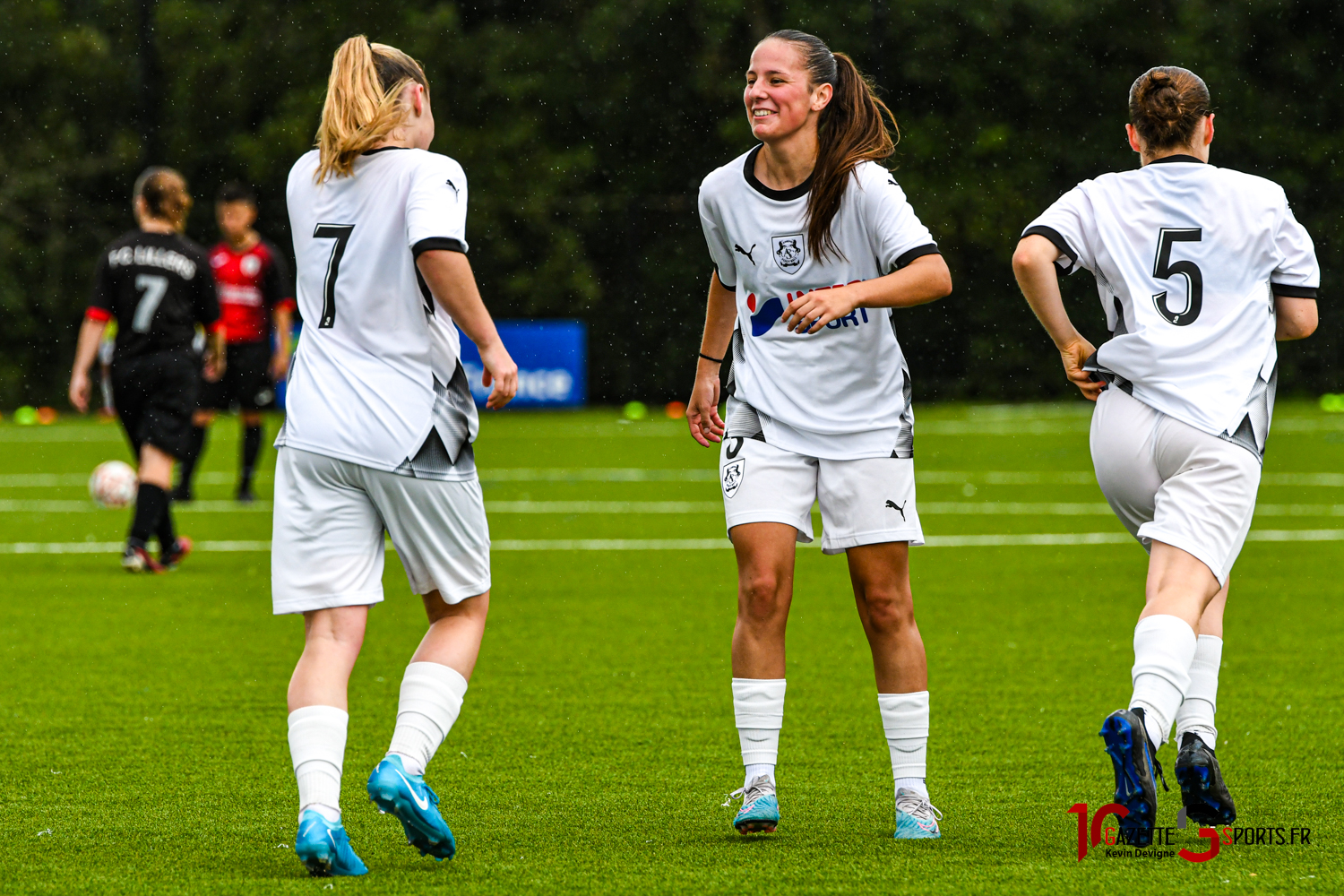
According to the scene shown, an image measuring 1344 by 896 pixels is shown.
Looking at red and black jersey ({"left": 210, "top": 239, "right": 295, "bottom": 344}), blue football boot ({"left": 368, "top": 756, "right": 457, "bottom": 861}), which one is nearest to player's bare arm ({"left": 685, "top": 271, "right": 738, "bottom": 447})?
blue football boot ({"left": 368, "top": 756, "right": 457, "bottom": 861})

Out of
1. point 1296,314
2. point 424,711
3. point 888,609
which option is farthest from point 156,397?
point 1296,314

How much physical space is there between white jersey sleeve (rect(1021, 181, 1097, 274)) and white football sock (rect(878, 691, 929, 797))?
1139 mm

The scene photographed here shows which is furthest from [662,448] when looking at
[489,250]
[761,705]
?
[761,705]

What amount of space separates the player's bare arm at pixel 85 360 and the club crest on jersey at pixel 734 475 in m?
4.99

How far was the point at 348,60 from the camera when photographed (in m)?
3.93

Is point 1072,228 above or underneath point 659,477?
Answer: above

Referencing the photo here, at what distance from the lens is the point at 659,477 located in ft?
51.0

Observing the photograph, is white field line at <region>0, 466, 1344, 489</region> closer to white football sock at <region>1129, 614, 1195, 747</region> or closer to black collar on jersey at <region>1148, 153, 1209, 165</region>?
black collar on jersey at <region>1148, 153, 1209, 165</region>

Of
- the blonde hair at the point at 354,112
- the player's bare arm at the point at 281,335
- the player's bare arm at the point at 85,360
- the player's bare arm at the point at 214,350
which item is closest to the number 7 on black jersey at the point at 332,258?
the blonde hair at the point at 354,112

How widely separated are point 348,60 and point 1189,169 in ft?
6.56

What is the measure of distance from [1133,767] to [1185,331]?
3.60ft

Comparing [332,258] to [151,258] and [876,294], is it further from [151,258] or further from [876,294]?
[151,258]

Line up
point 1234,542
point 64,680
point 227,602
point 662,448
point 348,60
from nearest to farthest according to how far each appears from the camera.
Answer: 1. point 348,60
2. point 1234,542
3. point 64,680
4. point 227,602
5. point 662,448

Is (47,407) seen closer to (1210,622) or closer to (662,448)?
(662,448)
